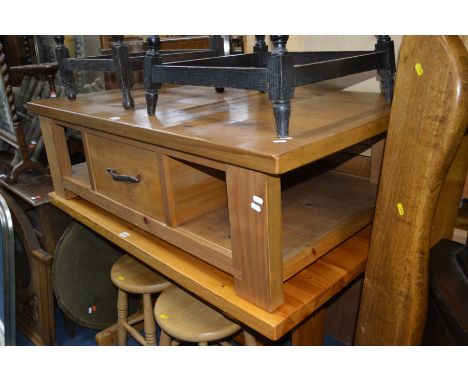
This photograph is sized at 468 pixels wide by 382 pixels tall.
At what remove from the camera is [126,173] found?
1.03m

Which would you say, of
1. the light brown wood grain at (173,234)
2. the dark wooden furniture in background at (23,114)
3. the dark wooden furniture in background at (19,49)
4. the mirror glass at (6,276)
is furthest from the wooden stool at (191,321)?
the dark wooden furniture in background at (19,49)

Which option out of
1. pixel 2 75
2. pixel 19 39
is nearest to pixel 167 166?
pixel 2 75

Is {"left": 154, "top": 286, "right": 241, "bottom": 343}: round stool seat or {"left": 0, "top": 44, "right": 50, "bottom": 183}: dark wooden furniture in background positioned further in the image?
{"left": 0, "top": 44, "right": 50, "bottom": 183}: dark wooden furniture in background

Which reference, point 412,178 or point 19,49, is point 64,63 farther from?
point 19,49

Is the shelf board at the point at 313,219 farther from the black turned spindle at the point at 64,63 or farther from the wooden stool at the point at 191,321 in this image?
the black turned spindle at the point at 64,63

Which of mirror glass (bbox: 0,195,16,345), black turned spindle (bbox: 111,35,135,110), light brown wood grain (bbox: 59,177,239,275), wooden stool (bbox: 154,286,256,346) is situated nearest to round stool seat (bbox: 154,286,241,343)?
wooden stool (bbox: 154,286,256,346)

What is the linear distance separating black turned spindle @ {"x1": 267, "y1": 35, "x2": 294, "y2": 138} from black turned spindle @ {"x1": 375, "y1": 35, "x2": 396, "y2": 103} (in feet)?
1.16

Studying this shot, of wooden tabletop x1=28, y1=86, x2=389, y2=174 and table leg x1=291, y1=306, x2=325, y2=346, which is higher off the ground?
wooden tabletop x1=28, y1=86, x2=389, y2=174

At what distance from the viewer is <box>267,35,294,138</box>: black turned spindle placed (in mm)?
671

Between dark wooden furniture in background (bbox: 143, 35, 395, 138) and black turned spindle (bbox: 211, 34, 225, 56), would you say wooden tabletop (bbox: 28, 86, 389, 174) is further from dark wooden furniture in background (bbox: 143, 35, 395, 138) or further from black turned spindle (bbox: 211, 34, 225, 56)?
black turned spindle (bbox: 211, 34, 225, 56)

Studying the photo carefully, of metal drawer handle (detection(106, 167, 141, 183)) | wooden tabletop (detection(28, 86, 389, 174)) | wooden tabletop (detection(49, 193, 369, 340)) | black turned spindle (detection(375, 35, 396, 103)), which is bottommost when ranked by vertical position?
wooden tabletop (detection(49, 193, 369, 340))

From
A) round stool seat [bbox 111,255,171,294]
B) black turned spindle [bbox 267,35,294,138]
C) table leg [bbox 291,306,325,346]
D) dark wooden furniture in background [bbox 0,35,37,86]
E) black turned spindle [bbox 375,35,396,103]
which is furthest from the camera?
dark wooden furniture in background [bbox 0,35,37,86]
